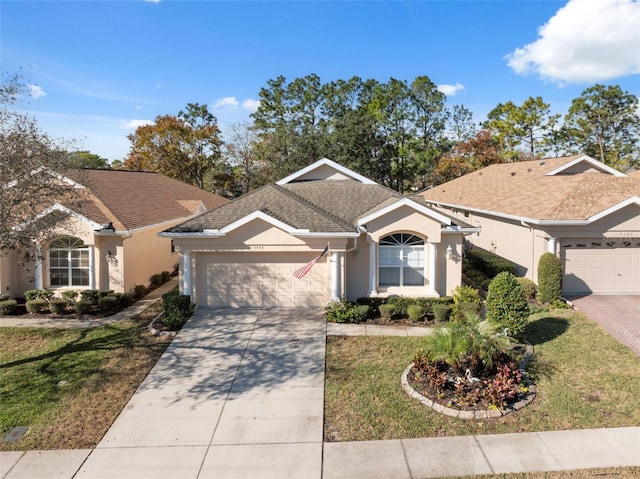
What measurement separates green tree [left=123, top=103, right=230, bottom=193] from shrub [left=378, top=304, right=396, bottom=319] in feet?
124

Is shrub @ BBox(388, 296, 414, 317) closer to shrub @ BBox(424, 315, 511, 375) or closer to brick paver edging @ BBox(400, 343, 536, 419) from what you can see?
brick paver edging @ BBox(400, 343, 536, 419)

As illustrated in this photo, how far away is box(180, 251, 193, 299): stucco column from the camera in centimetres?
1505

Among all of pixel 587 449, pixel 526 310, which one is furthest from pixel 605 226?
pixel 587 449

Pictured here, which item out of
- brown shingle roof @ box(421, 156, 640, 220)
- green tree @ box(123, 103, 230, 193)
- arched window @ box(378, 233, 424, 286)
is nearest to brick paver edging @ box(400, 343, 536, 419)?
arched window @ box(378, 233, 424, 286)

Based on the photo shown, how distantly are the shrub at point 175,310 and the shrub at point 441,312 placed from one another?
8.34 meters

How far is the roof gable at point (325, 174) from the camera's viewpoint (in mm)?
20641

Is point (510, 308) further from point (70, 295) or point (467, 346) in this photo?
point (70, 295)

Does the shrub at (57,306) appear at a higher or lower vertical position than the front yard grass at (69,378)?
higher

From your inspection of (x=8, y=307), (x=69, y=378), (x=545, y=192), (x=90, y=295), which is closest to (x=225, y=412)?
(x=69, y=378)

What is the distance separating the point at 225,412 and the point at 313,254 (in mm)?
7463

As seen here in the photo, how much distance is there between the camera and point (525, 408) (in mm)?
8625

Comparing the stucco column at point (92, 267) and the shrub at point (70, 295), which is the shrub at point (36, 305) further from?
the stucco column at point (92, 267)

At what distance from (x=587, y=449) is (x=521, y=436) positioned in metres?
1.04

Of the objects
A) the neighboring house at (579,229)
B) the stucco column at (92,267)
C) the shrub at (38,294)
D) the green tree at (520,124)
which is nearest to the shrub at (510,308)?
the neighboring house at (579,229)
